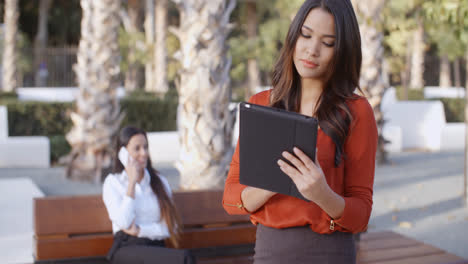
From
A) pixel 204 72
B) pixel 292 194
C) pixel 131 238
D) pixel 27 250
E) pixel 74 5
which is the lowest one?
pixel 27 250

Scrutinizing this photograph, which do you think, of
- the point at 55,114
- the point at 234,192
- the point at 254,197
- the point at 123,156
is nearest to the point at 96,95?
the point at 55,114

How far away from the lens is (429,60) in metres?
28.9

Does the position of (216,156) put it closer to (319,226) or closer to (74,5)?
(319,226)

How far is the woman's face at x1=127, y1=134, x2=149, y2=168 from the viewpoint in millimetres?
3770

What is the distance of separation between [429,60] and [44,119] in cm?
2187

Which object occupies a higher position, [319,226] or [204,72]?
[204,72]

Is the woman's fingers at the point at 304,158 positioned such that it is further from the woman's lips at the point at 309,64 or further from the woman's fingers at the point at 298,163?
the woman's lips at the point at 309,64

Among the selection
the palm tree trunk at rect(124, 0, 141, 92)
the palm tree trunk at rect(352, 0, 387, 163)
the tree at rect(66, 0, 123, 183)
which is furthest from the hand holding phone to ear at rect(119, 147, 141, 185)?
the palm tree trunk at rect(124, 0, 141, 92)

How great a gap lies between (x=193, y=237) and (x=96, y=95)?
5.53 m

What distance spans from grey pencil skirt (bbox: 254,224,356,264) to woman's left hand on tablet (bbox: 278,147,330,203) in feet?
0.74

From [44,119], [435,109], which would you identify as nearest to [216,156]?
[44,119]

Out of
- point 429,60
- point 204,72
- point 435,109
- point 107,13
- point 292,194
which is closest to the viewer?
point 292,194

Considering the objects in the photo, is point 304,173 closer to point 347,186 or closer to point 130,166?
point 347,186

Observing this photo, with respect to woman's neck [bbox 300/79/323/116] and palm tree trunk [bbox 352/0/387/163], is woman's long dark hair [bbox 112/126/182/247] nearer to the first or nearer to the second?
woman's neck [bbox 300/79/323/116]
